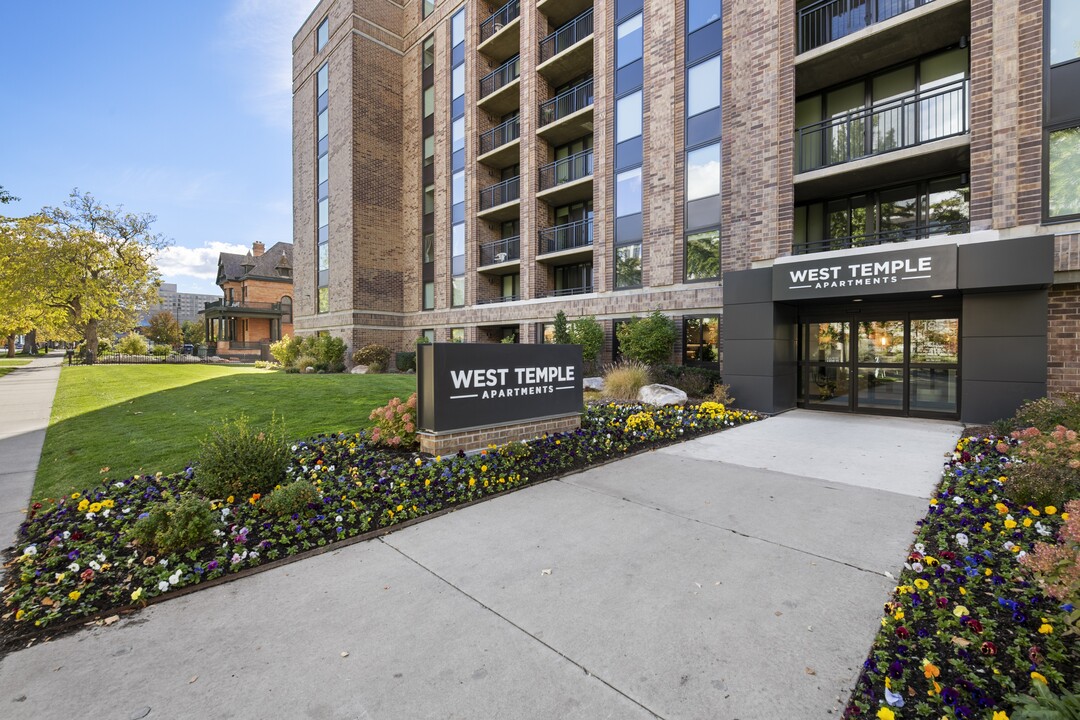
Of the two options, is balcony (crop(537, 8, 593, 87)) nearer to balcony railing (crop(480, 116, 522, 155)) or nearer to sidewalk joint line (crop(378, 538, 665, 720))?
balcony railing (crop(480, 116, 522, 155))

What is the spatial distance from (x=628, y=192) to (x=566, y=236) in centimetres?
410

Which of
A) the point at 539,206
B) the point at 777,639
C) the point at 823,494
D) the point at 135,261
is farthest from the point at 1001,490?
the point at 135,261

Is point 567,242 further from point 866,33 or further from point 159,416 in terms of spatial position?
point 159,416

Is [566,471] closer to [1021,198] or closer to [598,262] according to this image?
[1021,198]

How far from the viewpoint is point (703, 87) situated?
15.2 m

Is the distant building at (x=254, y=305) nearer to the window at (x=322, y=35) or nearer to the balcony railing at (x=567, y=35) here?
the window at (x=322, y=35)

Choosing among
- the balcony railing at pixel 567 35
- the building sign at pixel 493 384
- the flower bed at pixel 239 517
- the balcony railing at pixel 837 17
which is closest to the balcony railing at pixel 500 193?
the balcony railing at pixel 567 35

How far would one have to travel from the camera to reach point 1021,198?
8742mm

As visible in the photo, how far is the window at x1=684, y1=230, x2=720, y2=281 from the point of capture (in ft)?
49.0

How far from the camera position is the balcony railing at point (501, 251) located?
74.4 feet

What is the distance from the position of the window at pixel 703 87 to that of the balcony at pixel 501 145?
8.74m

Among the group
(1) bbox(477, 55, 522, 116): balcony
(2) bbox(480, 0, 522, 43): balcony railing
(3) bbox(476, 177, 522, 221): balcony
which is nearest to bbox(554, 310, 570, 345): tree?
(3) bbox(476, 177, 522, 221): balcony

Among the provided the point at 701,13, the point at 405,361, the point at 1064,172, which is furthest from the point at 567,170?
the point at 1064,172

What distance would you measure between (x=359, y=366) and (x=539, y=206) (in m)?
12.0
